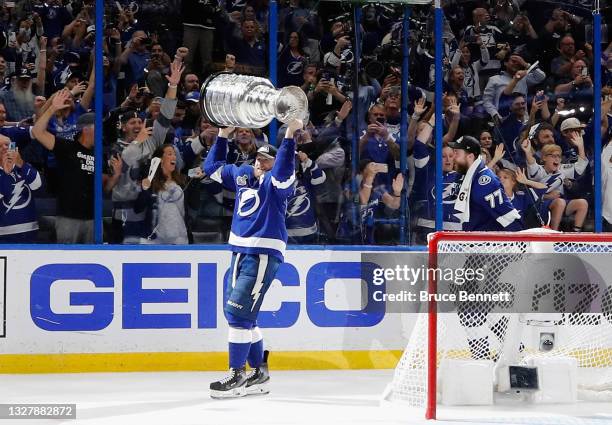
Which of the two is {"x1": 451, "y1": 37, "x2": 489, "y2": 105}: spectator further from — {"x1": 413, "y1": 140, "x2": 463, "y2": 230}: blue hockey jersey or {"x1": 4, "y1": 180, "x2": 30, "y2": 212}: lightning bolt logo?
{"x1": 4, "y1": 180, "x2": 30, "y2": 212}: lightning bolt logo

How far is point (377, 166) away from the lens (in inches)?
347

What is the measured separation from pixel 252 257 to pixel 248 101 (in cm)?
92

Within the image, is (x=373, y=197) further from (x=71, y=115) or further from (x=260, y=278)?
(x=260, y=278)

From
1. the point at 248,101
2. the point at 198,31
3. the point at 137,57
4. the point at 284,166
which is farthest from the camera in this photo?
the point at 198,31

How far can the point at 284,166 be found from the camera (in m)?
6.35

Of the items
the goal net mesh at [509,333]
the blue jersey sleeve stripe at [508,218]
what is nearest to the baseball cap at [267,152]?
the goal net mesh at [509,333]

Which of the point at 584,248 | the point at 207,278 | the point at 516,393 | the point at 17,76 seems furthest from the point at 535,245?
the point at 17,76

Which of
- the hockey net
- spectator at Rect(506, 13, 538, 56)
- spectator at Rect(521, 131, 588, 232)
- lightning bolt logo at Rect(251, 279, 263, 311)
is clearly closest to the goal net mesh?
the hockey net

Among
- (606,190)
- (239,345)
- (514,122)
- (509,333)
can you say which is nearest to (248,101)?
(239,345)

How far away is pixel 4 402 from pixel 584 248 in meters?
3.33

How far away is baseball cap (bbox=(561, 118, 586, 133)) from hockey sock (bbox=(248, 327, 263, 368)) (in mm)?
3589

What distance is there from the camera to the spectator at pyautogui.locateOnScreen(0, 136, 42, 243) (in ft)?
26.2

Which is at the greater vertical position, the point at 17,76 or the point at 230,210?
the point at 17,76

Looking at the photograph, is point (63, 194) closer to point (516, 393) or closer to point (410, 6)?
point (410, 6)
